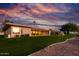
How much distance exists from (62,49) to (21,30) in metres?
0.51

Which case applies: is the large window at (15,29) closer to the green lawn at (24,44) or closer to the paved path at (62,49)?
the green lawn at (24,44)

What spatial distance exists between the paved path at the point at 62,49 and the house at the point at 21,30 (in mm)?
179

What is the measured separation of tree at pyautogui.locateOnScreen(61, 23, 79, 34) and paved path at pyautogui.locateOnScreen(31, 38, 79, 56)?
114 millimetres

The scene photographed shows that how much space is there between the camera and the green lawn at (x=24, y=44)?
13.6ft

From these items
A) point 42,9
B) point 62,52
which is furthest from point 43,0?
point 62,52

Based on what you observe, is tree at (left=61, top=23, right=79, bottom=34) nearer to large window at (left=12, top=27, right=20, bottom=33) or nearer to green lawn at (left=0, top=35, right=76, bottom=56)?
green lawn at (left=0, top=35, right=76, bottom=56)

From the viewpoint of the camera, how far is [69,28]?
4.22m

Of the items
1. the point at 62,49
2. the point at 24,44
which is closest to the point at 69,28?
the point at 62,49

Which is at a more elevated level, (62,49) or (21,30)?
(21,30)

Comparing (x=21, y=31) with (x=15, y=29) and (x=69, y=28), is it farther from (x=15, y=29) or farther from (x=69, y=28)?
(x=69, y=28)

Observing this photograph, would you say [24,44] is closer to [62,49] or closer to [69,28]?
[62,49]

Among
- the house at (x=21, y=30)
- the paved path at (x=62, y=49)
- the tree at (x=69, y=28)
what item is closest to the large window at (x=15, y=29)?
the house at (x=21, y=30)

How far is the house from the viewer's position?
420 centimetres

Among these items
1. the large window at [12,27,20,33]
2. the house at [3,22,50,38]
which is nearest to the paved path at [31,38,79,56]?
the house at [3,22,50,38]
